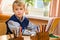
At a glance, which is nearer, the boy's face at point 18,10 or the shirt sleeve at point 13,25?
the shirt sleeve at point 13,25

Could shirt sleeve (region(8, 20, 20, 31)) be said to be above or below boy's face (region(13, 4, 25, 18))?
below

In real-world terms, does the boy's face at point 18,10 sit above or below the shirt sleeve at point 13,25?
above

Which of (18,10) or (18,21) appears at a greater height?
(18,10)

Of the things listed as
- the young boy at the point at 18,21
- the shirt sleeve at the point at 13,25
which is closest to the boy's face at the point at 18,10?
the young boy at the point at 18,21

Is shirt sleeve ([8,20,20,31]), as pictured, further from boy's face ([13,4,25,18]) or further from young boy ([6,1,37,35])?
boy's face ([13,4,25,18])

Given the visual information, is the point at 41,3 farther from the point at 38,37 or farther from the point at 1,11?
the point at 38,37

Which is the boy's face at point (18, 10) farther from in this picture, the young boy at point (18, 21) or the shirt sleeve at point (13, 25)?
the shirt sleeve at point (13, 25)

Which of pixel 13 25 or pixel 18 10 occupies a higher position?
pixel 18 10

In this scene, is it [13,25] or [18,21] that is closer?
[13,25]

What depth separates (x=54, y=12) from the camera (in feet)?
12.0

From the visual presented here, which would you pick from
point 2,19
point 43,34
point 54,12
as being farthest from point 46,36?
point 2,19

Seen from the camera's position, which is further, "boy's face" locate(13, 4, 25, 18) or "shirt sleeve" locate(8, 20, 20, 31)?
"boy's face" locate(13, 4, 25, 18)

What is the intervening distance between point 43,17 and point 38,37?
2169 millimetres

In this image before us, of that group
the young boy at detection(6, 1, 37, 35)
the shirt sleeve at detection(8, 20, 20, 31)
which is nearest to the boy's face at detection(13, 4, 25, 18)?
the young boy at detection(6, 1, 37, 35)
